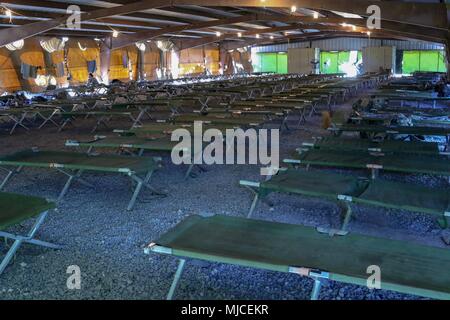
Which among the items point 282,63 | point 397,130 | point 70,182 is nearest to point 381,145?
point 397,130

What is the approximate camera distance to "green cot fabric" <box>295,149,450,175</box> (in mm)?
3865

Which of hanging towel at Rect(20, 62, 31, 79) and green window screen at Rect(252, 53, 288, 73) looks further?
green window screen at Rect(252, 53, 288, 73)

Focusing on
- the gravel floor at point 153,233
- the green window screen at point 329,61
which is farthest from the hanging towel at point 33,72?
the green window screen at point 329,61

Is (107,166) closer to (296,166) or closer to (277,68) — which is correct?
(296,166)

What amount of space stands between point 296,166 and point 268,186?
121cm

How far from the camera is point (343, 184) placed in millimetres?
3385

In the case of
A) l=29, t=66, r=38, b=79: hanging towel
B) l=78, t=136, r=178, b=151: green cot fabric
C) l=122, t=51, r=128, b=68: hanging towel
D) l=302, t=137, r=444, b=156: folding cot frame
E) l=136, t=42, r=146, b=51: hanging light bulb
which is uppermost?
l=136, t=42, r=146, b=51: hanging light bulb

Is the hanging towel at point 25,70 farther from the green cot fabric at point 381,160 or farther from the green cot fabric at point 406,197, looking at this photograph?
the green cot fabric at point 406,197

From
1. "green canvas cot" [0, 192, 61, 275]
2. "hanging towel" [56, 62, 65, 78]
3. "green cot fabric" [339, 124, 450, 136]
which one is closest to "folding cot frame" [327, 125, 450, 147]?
"green cot fabric" [339, 124, 450, 136]

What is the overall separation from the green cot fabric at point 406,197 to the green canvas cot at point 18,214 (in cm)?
209

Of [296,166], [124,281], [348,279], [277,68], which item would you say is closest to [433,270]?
[348,279]

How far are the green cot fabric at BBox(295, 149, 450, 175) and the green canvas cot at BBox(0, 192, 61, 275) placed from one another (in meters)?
2.33

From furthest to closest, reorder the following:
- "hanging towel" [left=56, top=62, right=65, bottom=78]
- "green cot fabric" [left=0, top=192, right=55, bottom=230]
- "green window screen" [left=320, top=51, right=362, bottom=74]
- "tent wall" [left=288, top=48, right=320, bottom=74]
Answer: "green window screen" [left=320, top=51, right=362, bottom=74] → "tent wall" [left=288, top=48, right=320, bottom=74] → "hanging towel" [left=56, top=62, right=65, bottom=78] → "green cot fabric" [left=0, top=192, right=55, bottom=230]

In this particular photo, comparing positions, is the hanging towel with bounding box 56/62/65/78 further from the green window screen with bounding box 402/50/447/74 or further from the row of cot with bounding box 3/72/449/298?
the green window screen with bounding box 402/50/447/74
